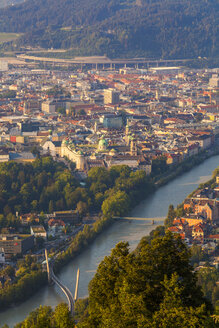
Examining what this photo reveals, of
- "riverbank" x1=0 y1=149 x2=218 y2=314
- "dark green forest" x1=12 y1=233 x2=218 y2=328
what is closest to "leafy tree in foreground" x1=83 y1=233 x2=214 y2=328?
"dark green forest" x1=12 y1=233 x2=218 y2=328

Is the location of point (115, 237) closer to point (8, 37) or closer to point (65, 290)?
point (65, 290)

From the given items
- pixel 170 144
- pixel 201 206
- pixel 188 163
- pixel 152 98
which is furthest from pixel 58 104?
pixel 201 206

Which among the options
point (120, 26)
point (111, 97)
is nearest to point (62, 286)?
point (111, 97)

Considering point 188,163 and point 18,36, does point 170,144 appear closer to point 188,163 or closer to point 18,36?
point 188,163

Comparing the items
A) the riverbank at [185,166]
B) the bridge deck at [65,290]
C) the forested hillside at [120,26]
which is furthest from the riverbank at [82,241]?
the forested hillside at [120,26]

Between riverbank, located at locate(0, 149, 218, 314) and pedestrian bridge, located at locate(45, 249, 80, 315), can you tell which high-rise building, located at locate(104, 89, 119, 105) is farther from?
pedestrian bridge, located at locate(45, 249, 80, 315)

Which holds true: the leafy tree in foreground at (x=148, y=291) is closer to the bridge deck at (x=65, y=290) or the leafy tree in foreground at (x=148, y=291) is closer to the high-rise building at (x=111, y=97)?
the bridge deck at (x=65, y=290)
